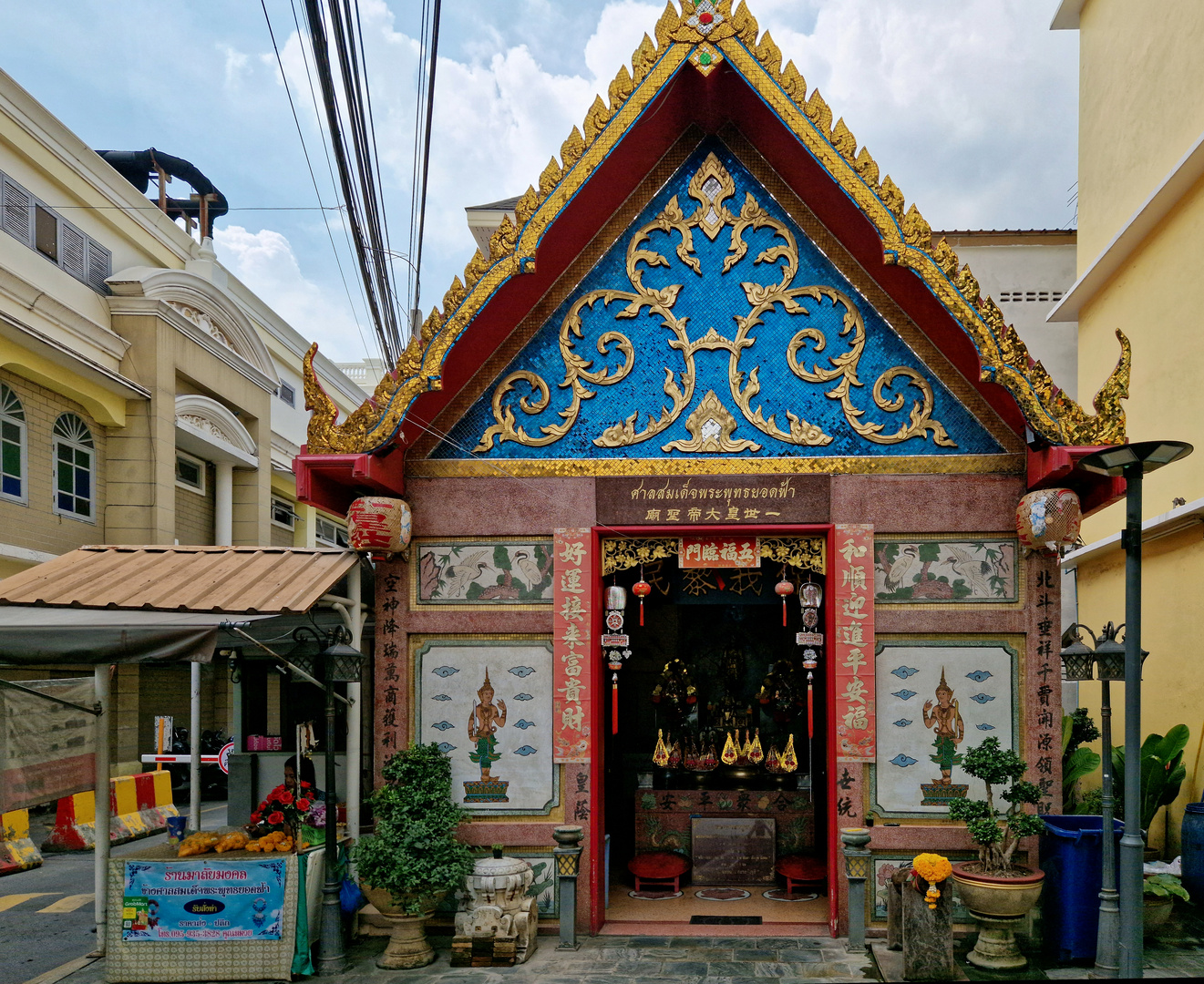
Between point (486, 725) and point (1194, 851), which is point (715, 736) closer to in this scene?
point (486, 725)

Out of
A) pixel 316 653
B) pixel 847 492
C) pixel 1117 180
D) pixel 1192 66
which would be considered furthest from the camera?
pixel 1117 180

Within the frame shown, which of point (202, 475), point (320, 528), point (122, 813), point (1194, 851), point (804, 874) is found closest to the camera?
point (1194, 851)

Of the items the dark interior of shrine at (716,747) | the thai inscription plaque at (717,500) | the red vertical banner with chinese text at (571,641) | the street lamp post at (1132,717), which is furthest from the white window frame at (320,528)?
the street lamp post at (1132,717)

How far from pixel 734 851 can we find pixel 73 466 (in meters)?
13.1

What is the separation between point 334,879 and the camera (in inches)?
319

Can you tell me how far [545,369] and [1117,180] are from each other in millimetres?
11171

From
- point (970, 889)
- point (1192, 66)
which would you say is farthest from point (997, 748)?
point (1192, 66)

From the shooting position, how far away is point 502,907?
8234mm

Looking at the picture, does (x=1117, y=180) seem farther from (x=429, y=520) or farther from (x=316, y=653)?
(x=316, y=653)

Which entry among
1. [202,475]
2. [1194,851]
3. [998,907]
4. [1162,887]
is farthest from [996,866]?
[202,475]

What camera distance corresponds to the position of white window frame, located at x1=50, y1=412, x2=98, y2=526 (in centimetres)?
1573

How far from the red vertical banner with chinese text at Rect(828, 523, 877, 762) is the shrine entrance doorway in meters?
0.23

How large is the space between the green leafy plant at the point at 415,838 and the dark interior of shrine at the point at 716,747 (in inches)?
89.2

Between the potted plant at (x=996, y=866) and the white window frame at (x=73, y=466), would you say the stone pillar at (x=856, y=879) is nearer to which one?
the potted plant at (x=996, y=866)
